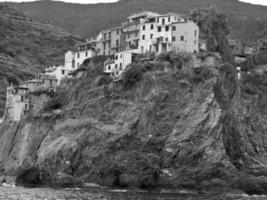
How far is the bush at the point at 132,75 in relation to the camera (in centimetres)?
10385

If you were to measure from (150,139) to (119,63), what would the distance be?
19576 mm

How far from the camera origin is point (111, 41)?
120438mm

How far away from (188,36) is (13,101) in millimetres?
32525

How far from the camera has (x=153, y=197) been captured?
80.4 m

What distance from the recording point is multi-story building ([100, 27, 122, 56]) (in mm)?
119125

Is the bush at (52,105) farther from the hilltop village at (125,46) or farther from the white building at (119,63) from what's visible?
the white building at (119,63)

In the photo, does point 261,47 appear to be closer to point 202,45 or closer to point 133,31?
point 202,45

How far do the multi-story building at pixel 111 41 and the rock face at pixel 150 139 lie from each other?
8819mm

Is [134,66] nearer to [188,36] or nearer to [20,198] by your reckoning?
[188,36]

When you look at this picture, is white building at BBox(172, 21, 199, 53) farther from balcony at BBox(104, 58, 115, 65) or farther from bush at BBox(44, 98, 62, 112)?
bush at BBox(44, 98, 62, 112)

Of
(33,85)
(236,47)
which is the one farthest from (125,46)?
(236,47)

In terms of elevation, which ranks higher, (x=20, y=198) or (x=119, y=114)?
(x=119, y=114)

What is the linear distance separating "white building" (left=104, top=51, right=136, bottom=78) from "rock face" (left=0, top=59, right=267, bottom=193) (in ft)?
10.6

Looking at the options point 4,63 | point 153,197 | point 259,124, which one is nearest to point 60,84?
point 259,124
